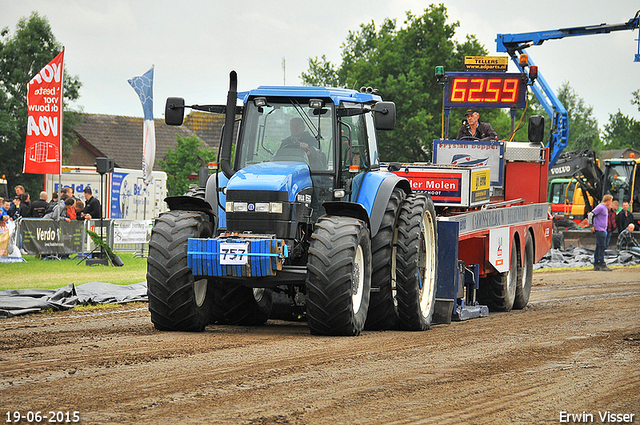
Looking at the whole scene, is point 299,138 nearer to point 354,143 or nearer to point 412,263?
point 354,143

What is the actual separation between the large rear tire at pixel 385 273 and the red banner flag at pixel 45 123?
11968mm

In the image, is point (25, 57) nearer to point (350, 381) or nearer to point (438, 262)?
point (438, 262)

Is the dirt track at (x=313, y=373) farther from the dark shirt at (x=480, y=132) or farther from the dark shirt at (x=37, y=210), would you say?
the dark shirt at (x=37, y=210)

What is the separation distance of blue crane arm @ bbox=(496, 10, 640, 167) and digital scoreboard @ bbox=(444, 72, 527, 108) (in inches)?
264

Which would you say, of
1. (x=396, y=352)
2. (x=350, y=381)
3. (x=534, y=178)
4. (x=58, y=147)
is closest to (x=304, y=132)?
(x=396, y=352)

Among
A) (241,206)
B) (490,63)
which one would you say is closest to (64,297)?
(241,206)

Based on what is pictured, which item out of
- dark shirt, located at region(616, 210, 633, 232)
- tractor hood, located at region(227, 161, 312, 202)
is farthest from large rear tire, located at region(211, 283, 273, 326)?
dark shirt, located at region(616, 210, 633, 232)

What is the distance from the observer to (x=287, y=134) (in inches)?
371

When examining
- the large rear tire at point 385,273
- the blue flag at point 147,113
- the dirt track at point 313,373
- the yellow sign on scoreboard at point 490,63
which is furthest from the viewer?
the blue flag at point 147,113

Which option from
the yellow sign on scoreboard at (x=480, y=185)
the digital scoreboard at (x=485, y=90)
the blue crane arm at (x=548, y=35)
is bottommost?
the yellow sign on scoreboard at (x=480, y=185)

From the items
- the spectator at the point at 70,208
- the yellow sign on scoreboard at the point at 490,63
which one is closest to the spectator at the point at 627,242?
the yellow sign on scoreboard at the point at 490,63

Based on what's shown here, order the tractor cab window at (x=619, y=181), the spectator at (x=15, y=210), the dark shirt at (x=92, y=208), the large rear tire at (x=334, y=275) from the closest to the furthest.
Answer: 1. the large rear tire at (x=334, y=275)
2. the dark shirt at (x=92, y=208)
3. the spectator at (x=15, y=210)
4. the tractor cab window at (x=619, y=181)

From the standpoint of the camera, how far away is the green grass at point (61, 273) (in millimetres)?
15094

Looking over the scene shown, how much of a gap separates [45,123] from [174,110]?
11.8 metres
